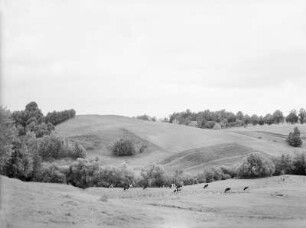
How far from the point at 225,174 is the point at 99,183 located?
24.9m

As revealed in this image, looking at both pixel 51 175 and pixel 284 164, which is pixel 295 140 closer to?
pixel 284 164

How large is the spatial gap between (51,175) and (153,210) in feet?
139

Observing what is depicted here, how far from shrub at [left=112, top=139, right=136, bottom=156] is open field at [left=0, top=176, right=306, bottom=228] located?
78.1 meters

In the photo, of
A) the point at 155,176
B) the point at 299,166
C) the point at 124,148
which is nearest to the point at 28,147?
the point at 155,176

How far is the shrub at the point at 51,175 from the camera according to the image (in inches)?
3494

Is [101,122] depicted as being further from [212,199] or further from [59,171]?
[212,199]

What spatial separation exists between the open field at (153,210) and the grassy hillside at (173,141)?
193ft

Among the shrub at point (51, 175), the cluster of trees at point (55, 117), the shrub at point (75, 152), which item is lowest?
the shrub at point (51, 175)

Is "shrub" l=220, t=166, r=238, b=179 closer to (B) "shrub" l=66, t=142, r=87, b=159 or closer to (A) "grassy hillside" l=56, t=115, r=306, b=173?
(A) "grassy hillside" l=56, t=115, r=306, b=173

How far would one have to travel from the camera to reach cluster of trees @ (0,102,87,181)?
2293 inches

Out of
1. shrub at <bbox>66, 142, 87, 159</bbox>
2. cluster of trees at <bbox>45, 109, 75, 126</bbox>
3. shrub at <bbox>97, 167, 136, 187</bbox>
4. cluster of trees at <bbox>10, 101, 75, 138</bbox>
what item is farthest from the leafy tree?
cluster of trees at <bbox>45, 109, 75, 126</bbox>

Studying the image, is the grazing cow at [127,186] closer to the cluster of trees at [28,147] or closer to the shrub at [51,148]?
the cluster of trees at [28,147]

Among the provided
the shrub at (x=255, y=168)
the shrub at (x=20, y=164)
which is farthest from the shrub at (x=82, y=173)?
the shrub at (x=255, y=168)

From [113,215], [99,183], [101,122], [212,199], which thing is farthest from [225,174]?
[101,122]
